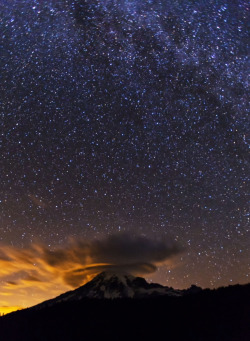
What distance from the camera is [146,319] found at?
49.6 m

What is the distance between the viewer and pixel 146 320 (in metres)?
49.1

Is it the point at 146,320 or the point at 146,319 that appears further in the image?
the point at 146,319

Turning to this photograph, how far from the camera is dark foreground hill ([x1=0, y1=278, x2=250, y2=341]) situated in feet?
112

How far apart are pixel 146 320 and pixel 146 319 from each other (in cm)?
51

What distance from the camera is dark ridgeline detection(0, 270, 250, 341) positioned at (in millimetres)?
34141

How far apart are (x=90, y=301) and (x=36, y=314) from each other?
12979 millimetres

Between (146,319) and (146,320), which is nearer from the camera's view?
(146,320)

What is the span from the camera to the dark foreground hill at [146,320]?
34.1m

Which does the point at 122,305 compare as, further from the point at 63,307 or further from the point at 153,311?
the point at 63,307

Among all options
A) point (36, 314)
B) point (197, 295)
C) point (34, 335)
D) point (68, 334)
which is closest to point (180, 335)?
point (197, 295)

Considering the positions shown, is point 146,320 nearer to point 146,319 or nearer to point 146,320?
point 146,320

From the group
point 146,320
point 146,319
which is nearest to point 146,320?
point 146,320

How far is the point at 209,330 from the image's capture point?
34.7 meters

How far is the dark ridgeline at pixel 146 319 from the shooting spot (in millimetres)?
34141
